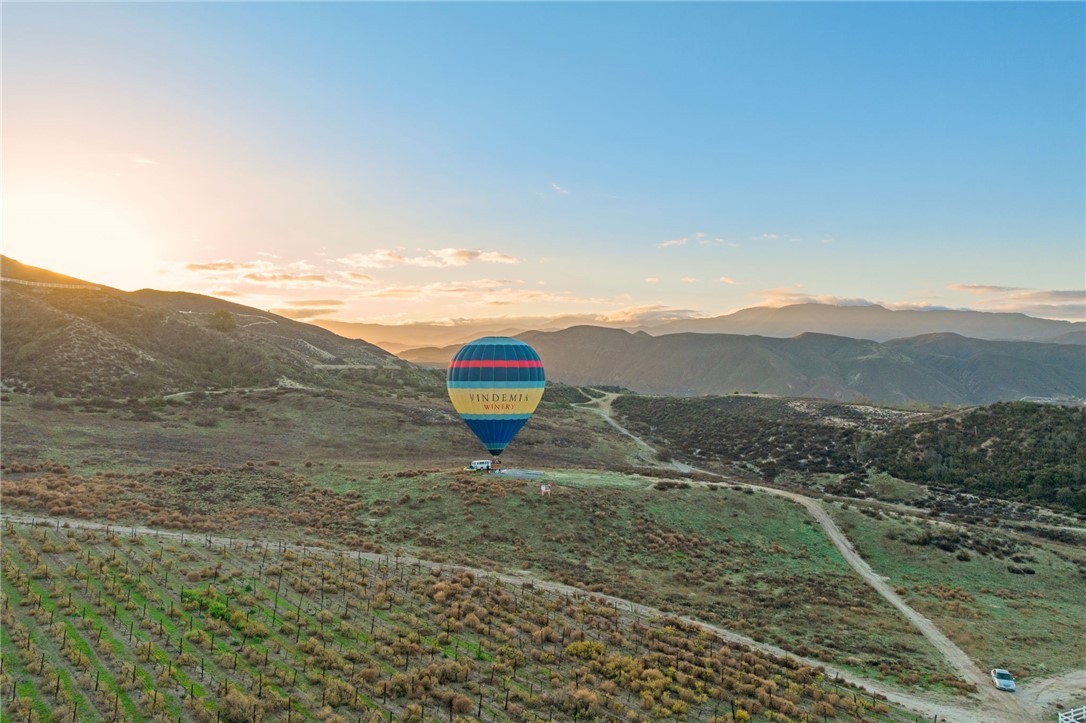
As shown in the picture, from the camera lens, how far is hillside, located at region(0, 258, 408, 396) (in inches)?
3383

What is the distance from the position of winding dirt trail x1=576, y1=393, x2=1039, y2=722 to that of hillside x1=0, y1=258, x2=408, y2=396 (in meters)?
89.9

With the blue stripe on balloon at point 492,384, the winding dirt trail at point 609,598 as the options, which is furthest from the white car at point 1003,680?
the blue stripe on balloon at point 492,384

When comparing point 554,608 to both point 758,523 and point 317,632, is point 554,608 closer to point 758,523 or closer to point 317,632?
point 317,632

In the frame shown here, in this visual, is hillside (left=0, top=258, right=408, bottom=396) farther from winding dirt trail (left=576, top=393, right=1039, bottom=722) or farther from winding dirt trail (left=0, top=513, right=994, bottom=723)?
winding dirt trail (left=576, top=393, right=1039, bottom=722)

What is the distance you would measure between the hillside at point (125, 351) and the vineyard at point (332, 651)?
70738mm

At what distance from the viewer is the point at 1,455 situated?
154 feet

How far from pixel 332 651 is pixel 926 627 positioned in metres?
28.5

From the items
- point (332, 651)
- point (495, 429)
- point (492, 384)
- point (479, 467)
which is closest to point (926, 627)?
point (332, 651)

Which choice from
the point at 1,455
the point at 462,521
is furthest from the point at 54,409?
the point at 462,521

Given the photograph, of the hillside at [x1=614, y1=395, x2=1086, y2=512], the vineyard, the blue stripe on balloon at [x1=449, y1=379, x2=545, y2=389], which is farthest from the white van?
the hillside at [x1=614, y1=395, x2=1086, y2=512]

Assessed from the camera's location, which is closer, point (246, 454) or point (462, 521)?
point (462, 521)

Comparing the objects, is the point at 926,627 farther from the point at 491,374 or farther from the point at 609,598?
the point at 491,374

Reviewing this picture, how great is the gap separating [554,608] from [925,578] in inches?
1023

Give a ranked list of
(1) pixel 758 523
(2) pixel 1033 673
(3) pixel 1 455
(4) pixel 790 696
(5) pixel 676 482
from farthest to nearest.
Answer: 1. (5) pixel 676 482
2. (3) pixel 1 455
3. (1) pixel 758 523
4. (2) pixel 1033 673
5. (4) pixel 790 696
